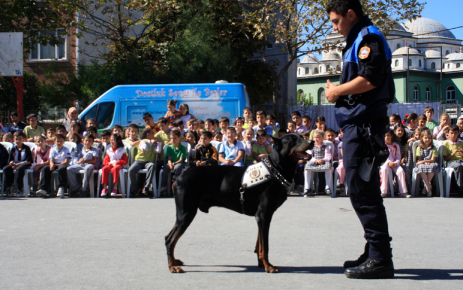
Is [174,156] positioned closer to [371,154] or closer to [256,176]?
[256,176]

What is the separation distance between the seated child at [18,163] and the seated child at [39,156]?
5.6 inches

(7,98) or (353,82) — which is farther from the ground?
(7,98)

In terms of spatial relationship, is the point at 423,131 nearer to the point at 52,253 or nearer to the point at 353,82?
the point at 353,82

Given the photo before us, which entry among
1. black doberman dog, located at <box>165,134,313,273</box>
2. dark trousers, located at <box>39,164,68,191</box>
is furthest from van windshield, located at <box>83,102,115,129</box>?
black doberman dog, located at <box>165,134,313,273</box>

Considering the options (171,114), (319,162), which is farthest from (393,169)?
(171,114)

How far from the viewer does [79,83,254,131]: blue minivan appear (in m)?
14.4

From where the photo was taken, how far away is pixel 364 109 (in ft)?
13.3

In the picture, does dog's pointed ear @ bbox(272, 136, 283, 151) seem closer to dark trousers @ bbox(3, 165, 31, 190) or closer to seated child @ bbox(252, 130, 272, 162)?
seated child @ bbox(252, 130, 272, 162)

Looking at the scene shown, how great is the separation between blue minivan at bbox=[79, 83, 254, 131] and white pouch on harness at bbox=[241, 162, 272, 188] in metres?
9.87

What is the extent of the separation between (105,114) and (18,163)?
4177mm

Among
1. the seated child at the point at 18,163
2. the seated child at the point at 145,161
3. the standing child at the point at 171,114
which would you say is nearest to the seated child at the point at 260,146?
the seated child at the point at 145,161

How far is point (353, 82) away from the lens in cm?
395

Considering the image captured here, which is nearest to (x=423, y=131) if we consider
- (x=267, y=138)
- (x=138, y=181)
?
(x=267, y=138)

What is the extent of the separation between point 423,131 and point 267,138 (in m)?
3.52
